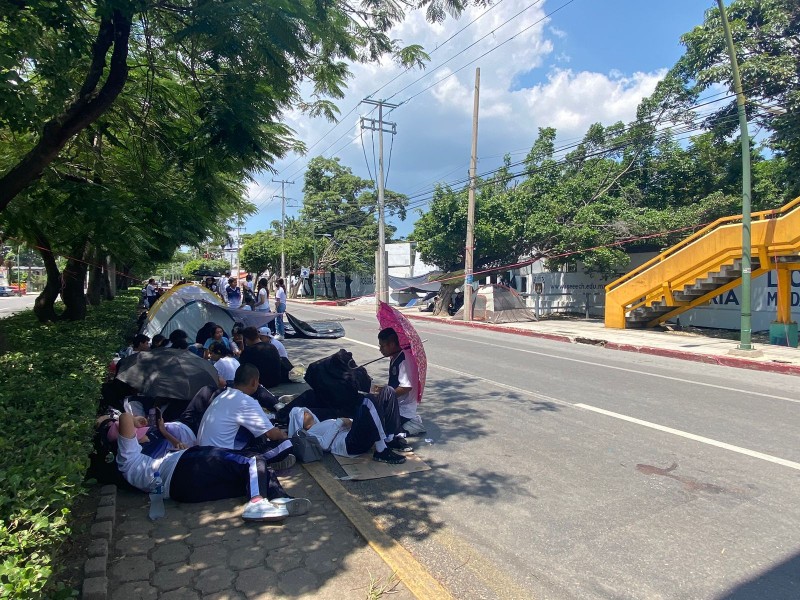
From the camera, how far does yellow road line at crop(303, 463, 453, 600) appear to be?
9.99ft

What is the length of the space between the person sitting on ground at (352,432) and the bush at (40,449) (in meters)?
1.90

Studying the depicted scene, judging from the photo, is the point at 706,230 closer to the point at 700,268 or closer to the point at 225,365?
the point at 700,268

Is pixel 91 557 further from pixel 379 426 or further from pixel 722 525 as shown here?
pixel 722 525

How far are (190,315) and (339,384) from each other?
6648 millimetres

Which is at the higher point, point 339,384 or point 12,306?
point 12,306

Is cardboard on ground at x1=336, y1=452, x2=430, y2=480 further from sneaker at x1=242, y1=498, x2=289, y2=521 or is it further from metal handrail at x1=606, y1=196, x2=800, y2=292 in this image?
metal handrail at x1=606, y1=196, x2=800, y2=292

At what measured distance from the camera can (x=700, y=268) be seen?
15.7m

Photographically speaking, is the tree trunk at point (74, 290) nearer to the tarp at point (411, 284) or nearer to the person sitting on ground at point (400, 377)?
the person sitting on ground at point (400, 377)

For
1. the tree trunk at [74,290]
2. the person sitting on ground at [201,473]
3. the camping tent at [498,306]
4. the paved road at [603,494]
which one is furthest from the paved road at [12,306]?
the paved road at [603,494]

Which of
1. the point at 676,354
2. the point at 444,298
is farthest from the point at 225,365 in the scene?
the point at 444,298

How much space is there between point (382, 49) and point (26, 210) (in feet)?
17.0

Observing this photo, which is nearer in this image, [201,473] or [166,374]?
[201,473]

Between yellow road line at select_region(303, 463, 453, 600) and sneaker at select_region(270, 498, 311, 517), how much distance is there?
10.4 inches

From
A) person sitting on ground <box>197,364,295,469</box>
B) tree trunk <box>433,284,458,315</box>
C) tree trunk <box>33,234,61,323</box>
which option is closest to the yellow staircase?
tree trunk <box>433,284,458,315</box>
